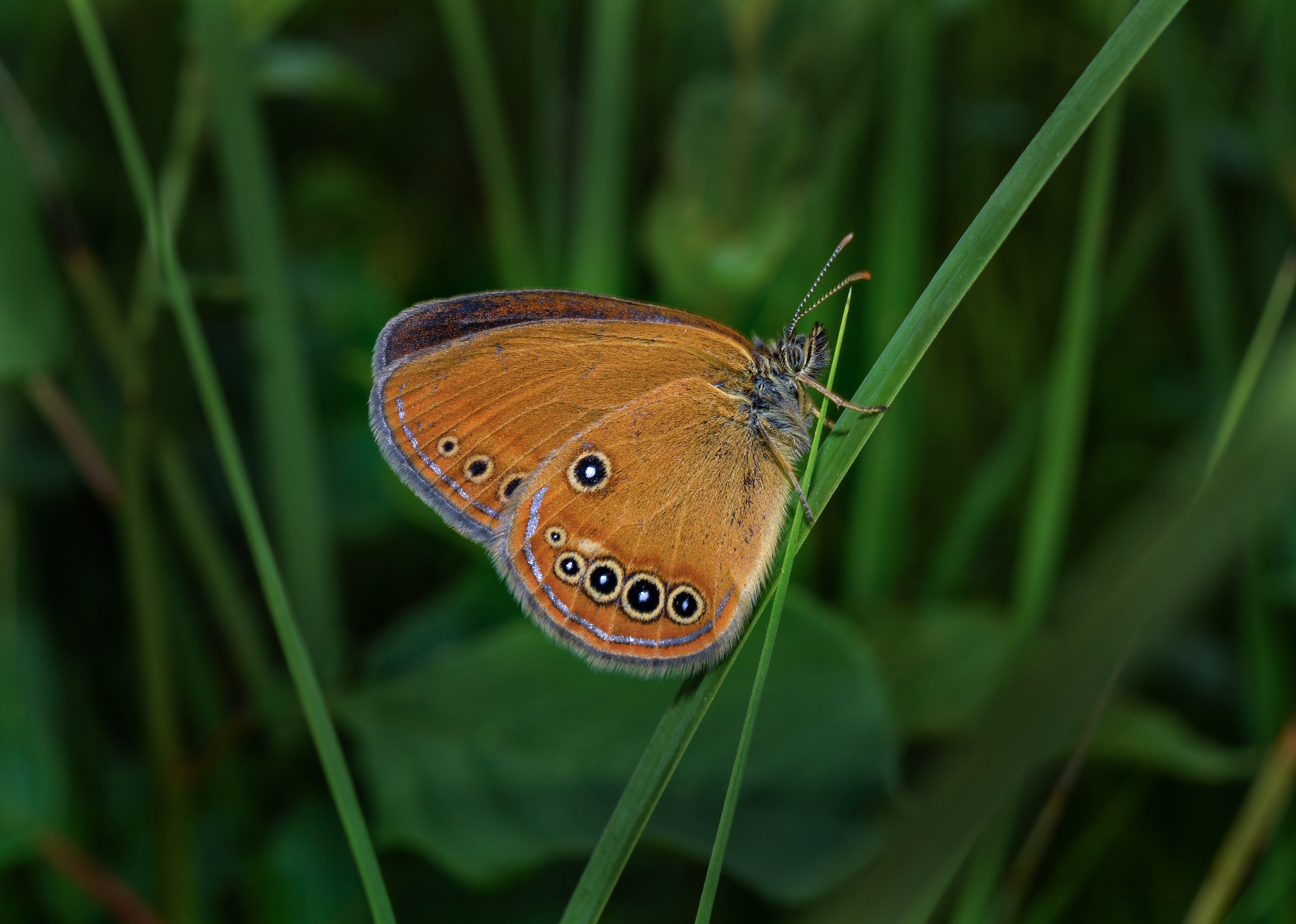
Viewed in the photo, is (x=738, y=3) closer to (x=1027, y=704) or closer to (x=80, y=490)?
(x=1027, y=704)

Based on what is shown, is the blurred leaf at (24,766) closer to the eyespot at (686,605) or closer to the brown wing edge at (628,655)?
the brown wing edge at (628,655)

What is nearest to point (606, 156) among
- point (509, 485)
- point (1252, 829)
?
point (509, 485)

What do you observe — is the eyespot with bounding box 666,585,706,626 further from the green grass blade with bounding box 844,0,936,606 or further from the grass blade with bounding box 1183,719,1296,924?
the grass blade with bounding box 1183,719,1296,924

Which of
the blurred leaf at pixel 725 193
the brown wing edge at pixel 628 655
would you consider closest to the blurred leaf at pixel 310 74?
the blurred leaf at pixel 725 193

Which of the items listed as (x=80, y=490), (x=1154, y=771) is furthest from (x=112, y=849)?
(x=1154, y=771)

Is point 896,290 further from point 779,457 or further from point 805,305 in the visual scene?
Result: point 779,457

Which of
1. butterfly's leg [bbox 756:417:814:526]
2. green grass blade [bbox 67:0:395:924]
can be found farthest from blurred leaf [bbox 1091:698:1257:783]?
green grass blade [bbox 67:0:395:924]

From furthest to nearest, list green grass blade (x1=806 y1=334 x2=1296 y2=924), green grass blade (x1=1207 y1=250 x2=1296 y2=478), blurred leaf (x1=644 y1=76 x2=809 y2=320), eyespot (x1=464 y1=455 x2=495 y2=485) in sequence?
1. blurred leaf (x1=644 y1=76 x2=809 y2=320)
2. eyespot (x1=464 y1=455 x2=495 y2=485)
3. green grass blade (x1=1207 y1=250 x2=1296 y2=478)
4. green grass blade (x1=806 y1=334 x2=1296 y2=924)
